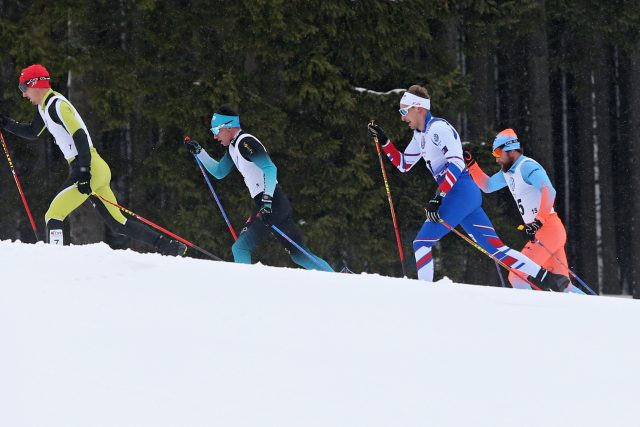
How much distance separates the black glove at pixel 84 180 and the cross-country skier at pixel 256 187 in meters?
1.18

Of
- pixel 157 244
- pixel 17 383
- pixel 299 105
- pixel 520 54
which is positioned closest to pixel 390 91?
pixel 299 105

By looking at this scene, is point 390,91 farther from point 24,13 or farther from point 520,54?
point 520,54

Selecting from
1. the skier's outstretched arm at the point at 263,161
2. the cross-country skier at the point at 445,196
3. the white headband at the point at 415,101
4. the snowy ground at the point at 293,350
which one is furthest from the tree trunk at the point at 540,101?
the snowy ground at the point at 293,350

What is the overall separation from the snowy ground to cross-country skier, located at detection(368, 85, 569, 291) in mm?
2429

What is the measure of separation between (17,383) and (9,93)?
1098 cm

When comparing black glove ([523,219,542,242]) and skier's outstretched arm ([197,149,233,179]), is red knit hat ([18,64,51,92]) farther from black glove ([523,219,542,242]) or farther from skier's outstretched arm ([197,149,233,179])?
black glove ([523,219,542,242])

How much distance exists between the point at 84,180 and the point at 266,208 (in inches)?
64.7

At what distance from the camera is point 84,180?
29.3ft

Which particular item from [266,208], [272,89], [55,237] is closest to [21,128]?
[55,237]

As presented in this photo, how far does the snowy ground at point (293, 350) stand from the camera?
440 cm

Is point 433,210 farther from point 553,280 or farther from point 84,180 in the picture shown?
point 84,180

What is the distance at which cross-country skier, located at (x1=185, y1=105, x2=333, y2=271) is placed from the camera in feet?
29.5

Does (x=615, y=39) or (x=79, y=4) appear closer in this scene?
(x=79, y=4)

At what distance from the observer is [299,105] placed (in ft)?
49.8
